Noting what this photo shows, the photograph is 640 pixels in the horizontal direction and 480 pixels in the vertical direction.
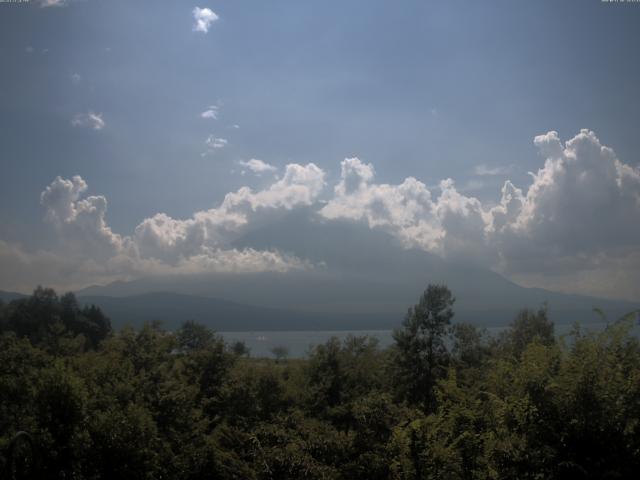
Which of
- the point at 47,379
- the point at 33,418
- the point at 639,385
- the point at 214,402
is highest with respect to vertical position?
the point at 639,385

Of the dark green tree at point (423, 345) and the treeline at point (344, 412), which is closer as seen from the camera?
the treeline at point (344, 412)

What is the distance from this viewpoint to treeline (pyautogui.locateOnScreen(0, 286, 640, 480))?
10016 millimetres

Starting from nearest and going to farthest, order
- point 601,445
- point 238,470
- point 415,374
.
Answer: point 601,445
point 238,470
point 415,374

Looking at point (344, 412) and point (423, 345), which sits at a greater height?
point (423, 345)

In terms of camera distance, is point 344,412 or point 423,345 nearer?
point 344,412

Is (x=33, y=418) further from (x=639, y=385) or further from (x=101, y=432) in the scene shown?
(x=639, y=385)

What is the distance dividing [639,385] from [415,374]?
28295 millimetres

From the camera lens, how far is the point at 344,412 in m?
26.1

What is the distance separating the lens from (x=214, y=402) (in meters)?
31.4

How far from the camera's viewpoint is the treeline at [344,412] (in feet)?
32.9

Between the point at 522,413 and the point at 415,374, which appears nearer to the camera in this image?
the point at 522,413

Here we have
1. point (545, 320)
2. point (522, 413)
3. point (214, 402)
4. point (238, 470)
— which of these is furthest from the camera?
point (545, 320)

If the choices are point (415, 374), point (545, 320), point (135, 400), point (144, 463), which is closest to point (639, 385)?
point (144, 463)

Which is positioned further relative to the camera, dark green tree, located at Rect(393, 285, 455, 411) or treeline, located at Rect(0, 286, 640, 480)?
dark green tree, located at Rect(393, 285, 455, 411)
